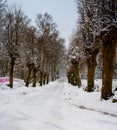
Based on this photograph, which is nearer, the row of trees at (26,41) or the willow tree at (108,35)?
the willow tree at (108,35)

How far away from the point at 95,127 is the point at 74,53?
33.7 meters

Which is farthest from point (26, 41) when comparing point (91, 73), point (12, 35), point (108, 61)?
point (108, 61)

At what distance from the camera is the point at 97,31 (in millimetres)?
18031

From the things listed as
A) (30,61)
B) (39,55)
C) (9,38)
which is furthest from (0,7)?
(39,55)

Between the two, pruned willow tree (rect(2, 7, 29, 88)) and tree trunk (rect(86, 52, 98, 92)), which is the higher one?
pruned willow tree (rect(2, 7, 29, 88))

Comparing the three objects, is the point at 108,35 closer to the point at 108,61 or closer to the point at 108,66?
the point at 108,61

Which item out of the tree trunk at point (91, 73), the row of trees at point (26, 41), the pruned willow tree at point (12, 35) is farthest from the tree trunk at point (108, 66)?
the pruned willow tree at point (12, 35)

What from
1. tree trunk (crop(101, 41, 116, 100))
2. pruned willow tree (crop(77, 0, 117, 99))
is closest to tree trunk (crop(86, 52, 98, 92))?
pruned willow tree (crop(77, 0, 117, 99))

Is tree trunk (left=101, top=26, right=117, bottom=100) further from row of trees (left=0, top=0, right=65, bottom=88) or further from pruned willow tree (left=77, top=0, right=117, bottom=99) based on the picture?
row of trees (left=0, top=0, right=65, bottom=88)

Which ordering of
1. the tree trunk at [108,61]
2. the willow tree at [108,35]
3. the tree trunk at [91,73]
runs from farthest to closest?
the tree trunk at [91,73] → the tree trunk at [108,61] → the willow tree at [108,35]

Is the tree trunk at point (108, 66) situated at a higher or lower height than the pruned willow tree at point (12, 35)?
lower

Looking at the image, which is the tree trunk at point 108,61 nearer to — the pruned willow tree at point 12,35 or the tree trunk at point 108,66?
the tree trunk at point 108,66

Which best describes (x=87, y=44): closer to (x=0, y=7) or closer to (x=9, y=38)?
(x=0, y=7)

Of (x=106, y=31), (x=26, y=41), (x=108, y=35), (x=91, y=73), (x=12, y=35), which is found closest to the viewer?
(x=106, y=31)
